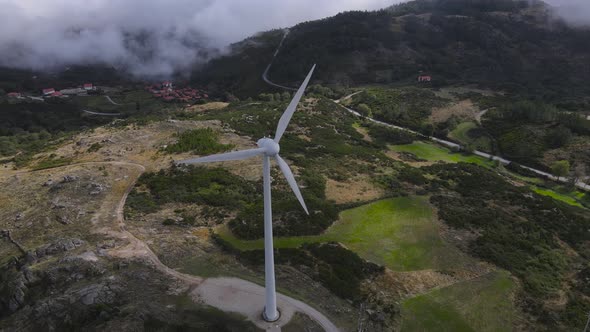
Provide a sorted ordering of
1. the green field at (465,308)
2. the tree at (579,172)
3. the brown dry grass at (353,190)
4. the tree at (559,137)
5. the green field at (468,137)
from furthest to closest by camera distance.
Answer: the green field at (468,137), the tree at (559,137), the tree at (579,172), the brown dry grass at (353,190), the green field at (465,308)

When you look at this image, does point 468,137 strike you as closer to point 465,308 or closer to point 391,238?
point 391,238

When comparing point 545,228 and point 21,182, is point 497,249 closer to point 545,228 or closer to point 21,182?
point 545,228

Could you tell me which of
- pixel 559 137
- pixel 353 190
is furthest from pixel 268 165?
pixel 559 137

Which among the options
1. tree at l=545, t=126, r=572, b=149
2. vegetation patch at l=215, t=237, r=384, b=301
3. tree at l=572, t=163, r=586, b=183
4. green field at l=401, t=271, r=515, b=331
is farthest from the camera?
tree at l=545, t=126, r=572, b=149

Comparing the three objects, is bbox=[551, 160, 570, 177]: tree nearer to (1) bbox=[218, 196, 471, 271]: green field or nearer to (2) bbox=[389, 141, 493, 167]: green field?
(2) bbox=[389, 141, 493, 167]: green field

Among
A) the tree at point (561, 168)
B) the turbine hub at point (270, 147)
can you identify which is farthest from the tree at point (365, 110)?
the turbine hub at point (270, 147)

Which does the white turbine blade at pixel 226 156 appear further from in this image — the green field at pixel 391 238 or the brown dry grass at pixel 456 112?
the brown dry grass at pixel 456 112

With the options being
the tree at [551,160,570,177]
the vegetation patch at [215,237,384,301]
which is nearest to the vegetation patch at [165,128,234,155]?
the vegetation patch at [215,237,384,301]
